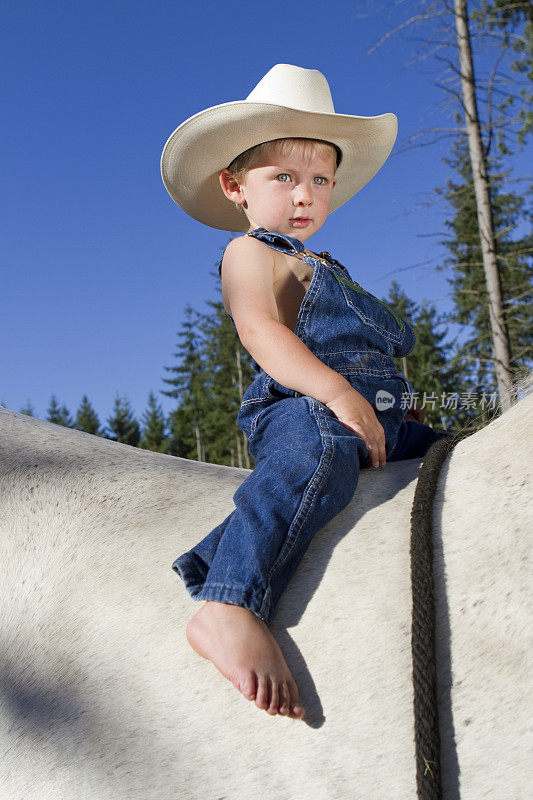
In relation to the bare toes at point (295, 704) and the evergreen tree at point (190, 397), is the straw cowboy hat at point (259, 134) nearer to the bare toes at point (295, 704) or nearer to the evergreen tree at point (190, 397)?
the bare toes at point (295, 704)

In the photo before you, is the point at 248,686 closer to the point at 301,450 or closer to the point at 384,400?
the point at 301,450

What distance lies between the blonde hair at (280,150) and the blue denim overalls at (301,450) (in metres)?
0.31

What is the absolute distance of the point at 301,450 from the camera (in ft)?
4.37

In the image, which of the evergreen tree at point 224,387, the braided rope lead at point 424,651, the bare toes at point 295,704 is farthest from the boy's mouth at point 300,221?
the evergreen tree at point 224,387

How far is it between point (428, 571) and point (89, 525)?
86 centimetres

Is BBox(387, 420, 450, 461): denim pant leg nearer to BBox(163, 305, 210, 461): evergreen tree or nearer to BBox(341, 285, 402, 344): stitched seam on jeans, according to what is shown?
BBox(341, 285, 402, 344): stitched seam on jeans

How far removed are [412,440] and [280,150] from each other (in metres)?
1.00

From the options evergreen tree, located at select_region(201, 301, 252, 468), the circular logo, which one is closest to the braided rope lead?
the circular logo

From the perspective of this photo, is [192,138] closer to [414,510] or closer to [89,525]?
[89,525]

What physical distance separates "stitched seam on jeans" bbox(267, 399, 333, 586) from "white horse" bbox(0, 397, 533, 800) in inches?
Answer: 2.6

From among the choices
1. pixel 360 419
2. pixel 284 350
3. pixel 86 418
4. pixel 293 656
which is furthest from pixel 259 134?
pixel 86 418

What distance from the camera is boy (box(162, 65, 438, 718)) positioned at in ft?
3.84

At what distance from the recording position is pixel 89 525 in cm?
157

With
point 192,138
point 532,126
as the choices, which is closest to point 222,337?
point 532,126
